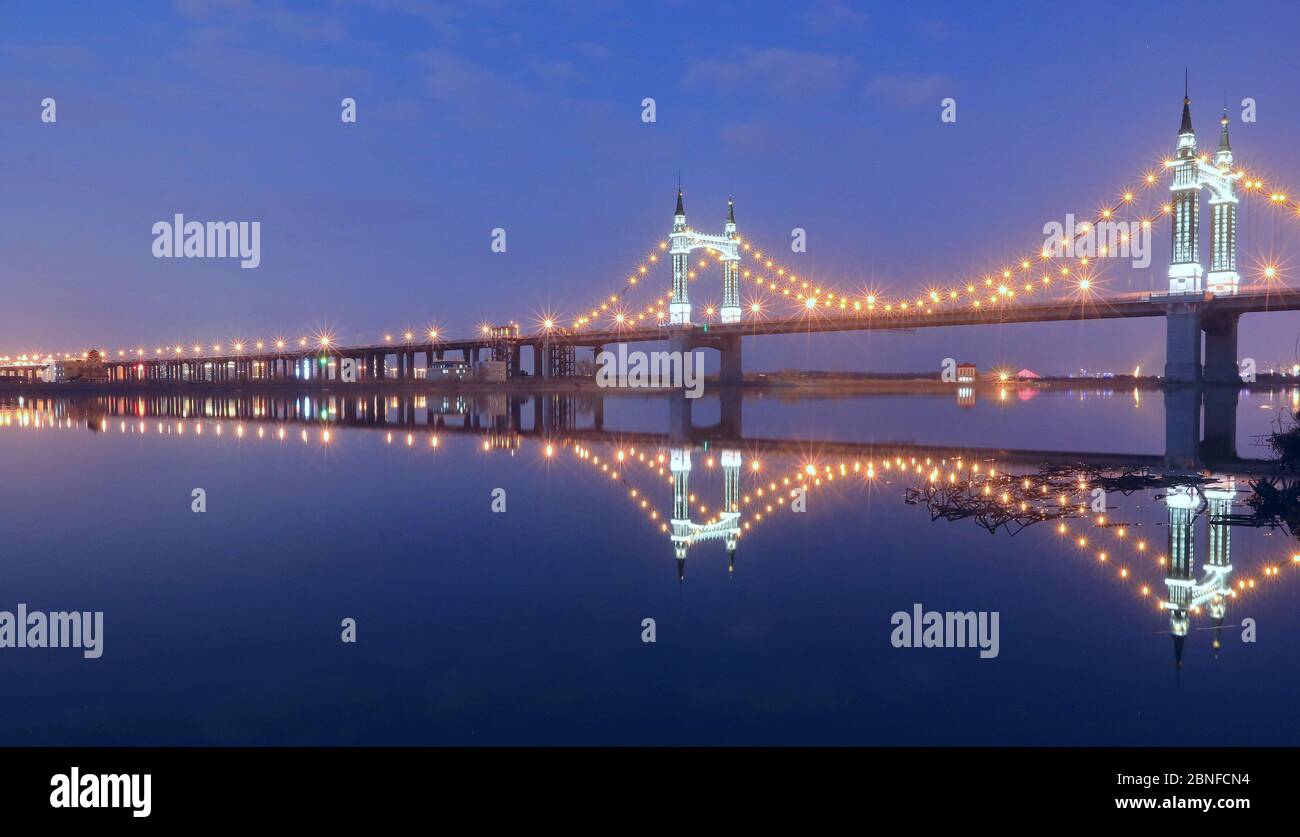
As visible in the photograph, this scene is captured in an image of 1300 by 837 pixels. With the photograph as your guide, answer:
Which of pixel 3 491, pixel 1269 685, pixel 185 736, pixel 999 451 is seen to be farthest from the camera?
pixel 999 451

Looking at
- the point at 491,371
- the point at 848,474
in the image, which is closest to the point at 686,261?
the point at 491,371

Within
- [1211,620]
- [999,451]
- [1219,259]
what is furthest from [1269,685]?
[1219,259]

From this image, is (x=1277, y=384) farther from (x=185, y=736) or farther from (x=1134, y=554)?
(x=185, y=736)

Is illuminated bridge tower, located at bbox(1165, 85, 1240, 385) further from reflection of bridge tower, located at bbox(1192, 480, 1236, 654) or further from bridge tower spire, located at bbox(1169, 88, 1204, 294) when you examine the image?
reflection of bridge tower, located at bbox(1192, 480, 1236, 654)

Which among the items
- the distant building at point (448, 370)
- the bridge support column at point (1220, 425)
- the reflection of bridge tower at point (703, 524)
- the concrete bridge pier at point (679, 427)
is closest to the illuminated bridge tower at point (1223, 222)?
the bridge support column at point (1220, 425)

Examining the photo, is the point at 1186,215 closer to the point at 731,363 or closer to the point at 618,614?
the point at 731,363
